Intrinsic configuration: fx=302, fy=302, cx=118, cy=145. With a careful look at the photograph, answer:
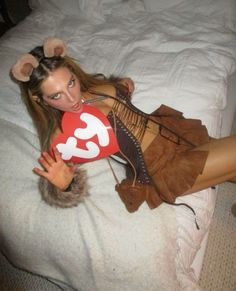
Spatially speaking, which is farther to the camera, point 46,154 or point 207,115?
point 207,115

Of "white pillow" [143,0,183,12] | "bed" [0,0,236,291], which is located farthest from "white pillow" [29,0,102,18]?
"white pillow" [143,0,183,12]

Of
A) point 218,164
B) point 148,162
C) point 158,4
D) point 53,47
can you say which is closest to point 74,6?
point 158,4

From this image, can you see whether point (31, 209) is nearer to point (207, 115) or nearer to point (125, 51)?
point (207, 115)

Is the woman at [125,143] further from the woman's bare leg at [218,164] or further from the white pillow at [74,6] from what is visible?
the white pillow at [74,6]

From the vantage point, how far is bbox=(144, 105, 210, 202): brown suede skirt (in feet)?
3.30

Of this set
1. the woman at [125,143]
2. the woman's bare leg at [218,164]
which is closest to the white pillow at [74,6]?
the woman at [125,143]

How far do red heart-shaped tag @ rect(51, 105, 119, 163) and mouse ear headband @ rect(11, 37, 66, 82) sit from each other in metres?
0.18

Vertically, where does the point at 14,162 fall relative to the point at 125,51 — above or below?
below

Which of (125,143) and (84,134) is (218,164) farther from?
(84,134)

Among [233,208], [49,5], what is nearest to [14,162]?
[233,208]

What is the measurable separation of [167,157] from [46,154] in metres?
0.43

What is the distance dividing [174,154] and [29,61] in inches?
22.7

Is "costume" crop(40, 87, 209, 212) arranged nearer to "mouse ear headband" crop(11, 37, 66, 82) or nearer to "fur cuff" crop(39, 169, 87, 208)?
"fur cuff" crop(39, 169, 87, 208)

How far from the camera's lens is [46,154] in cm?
90
